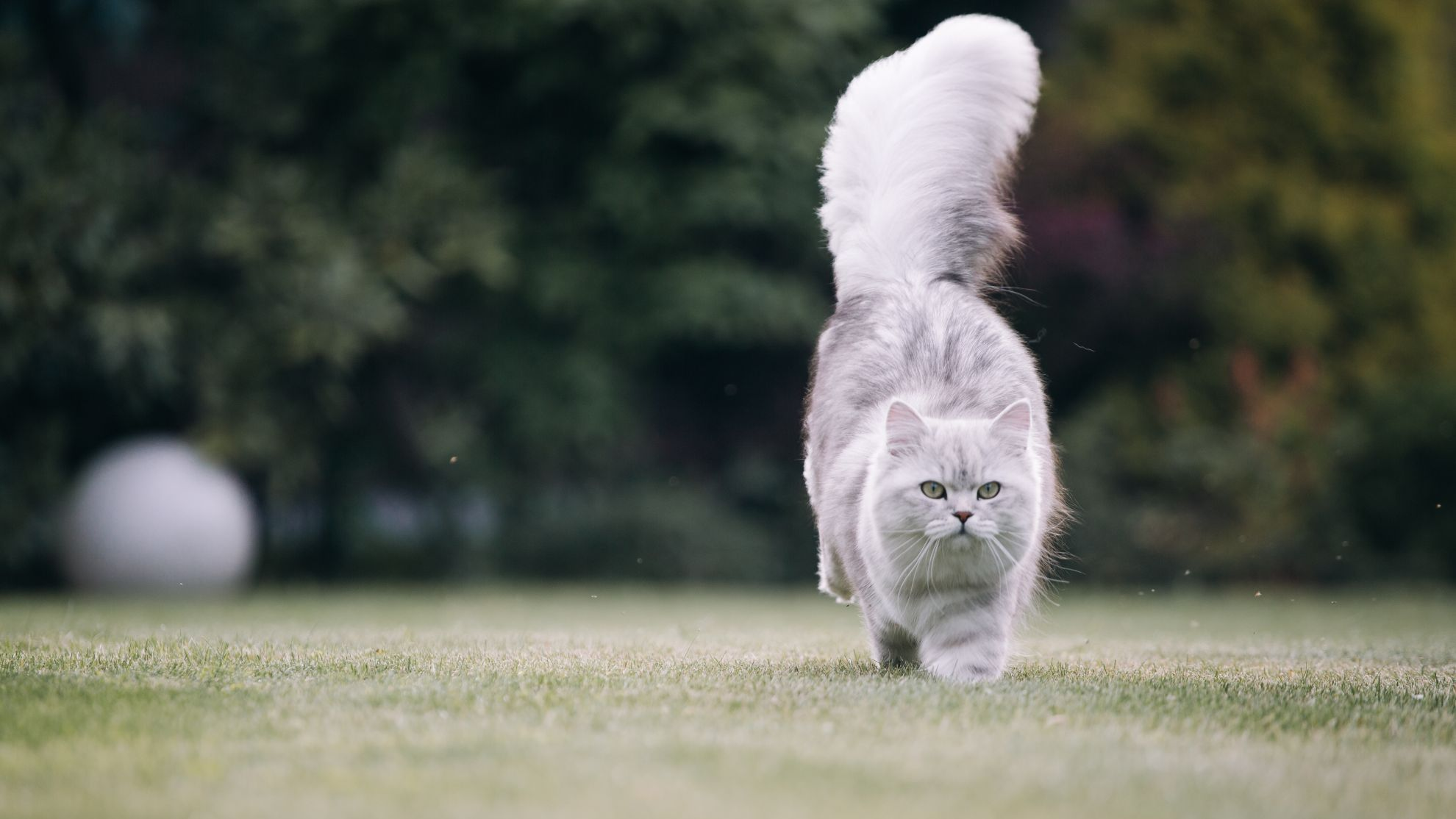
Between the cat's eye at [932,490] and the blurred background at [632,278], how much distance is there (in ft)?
24.8

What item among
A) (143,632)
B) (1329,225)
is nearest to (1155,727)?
(143,632)

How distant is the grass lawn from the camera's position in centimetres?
289

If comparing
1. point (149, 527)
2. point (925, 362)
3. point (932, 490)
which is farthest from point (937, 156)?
point (149, 527)

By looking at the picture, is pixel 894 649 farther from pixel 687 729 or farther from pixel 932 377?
pixel 687 729

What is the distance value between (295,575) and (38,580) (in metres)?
2.54

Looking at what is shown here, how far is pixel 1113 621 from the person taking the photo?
883 cm

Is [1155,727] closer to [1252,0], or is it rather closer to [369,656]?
[369,656]

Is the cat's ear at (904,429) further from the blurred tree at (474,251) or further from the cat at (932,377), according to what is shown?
the blurred tree at (474,251)

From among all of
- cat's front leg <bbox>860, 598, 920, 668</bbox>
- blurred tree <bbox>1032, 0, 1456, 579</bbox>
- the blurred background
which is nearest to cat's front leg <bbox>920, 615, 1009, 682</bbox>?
cat's front leg <bbox>860, 598, 920, 668</bbox>

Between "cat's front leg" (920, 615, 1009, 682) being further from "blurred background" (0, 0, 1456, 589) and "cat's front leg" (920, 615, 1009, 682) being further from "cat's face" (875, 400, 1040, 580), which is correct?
"blurred background" (0, 0, 1456, 589)

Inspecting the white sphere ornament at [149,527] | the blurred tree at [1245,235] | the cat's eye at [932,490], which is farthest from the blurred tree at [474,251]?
the cat's eye at [932,490]

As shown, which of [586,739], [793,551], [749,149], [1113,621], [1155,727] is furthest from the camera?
[793,551]

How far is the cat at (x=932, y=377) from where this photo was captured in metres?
4.56

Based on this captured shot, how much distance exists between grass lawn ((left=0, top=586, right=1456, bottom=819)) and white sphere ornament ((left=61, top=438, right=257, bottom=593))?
403cm
